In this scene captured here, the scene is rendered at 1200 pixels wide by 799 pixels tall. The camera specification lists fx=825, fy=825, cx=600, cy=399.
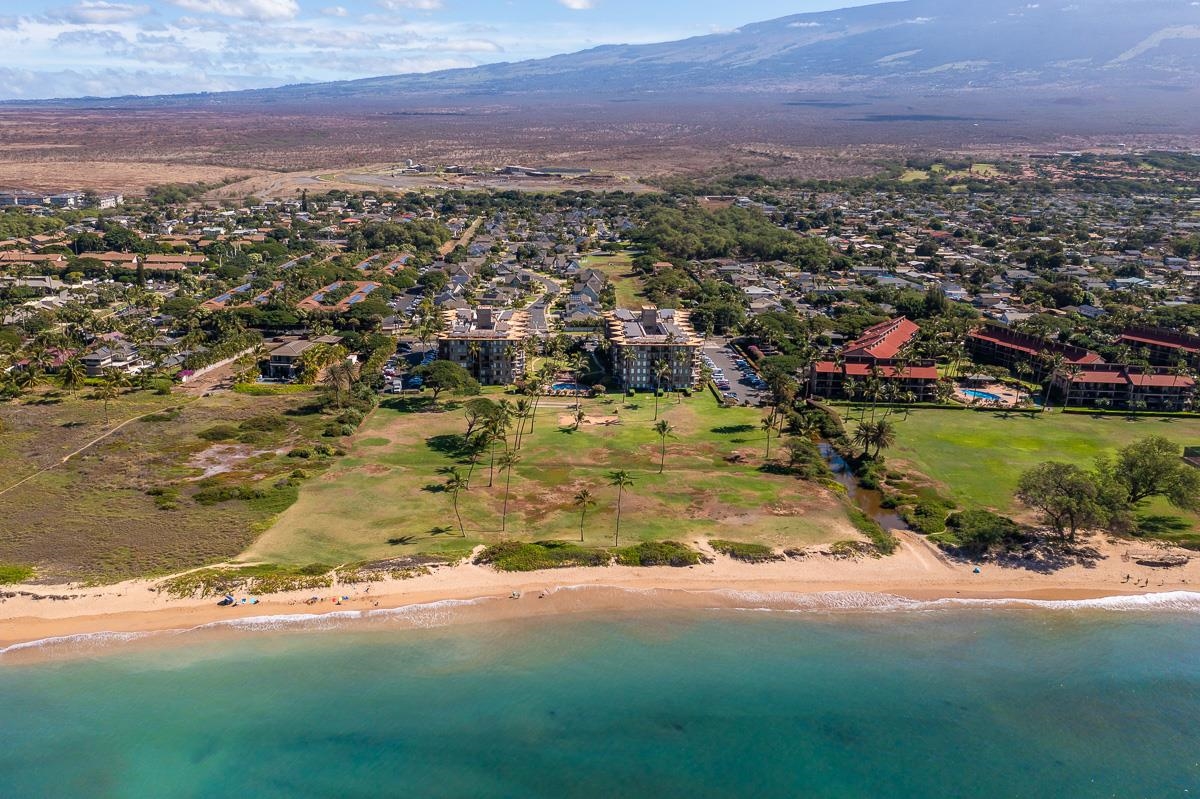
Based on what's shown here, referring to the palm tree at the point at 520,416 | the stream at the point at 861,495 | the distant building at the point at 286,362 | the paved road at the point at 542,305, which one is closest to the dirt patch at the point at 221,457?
the palm tree at the point at 520,416

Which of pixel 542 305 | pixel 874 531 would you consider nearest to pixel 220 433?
pixel 874 531

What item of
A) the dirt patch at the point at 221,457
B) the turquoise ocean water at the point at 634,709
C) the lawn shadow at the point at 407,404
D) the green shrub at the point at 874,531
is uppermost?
the lawn shadow at the point at 407,404

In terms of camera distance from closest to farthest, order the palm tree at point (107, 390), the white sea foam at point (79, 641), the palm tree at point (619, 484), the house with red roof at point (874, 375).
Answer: the white sea foam at point (79, 641) < the palm tree at point (619, 484) < the palm tree at point (107, 390) < the house with red roof at point (874, 375)

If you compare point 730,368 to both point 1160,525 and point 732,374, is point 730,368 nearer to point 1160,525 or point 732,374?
point 732,374

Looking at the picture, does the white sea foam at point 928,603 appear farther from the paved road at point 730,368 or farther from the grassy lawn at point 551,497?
the paved road at point 730,368

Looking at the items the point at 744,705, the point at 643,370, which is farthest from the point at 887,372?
the point at 744,705

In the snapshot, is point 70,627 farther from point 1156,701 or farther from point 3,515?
point 1156,701

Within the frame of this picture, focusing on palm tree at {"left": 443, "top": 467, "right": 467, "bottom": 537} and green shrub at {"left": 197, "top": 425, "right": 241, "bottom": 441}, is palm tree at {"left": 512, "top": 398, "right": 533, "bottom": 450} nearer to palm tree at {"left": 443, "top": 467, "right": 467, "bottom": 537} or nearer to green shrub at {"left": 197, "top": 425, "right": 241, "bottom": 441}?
palm tree at {"left": 443, "top": 467, "right": 467, "bottom": 537}
